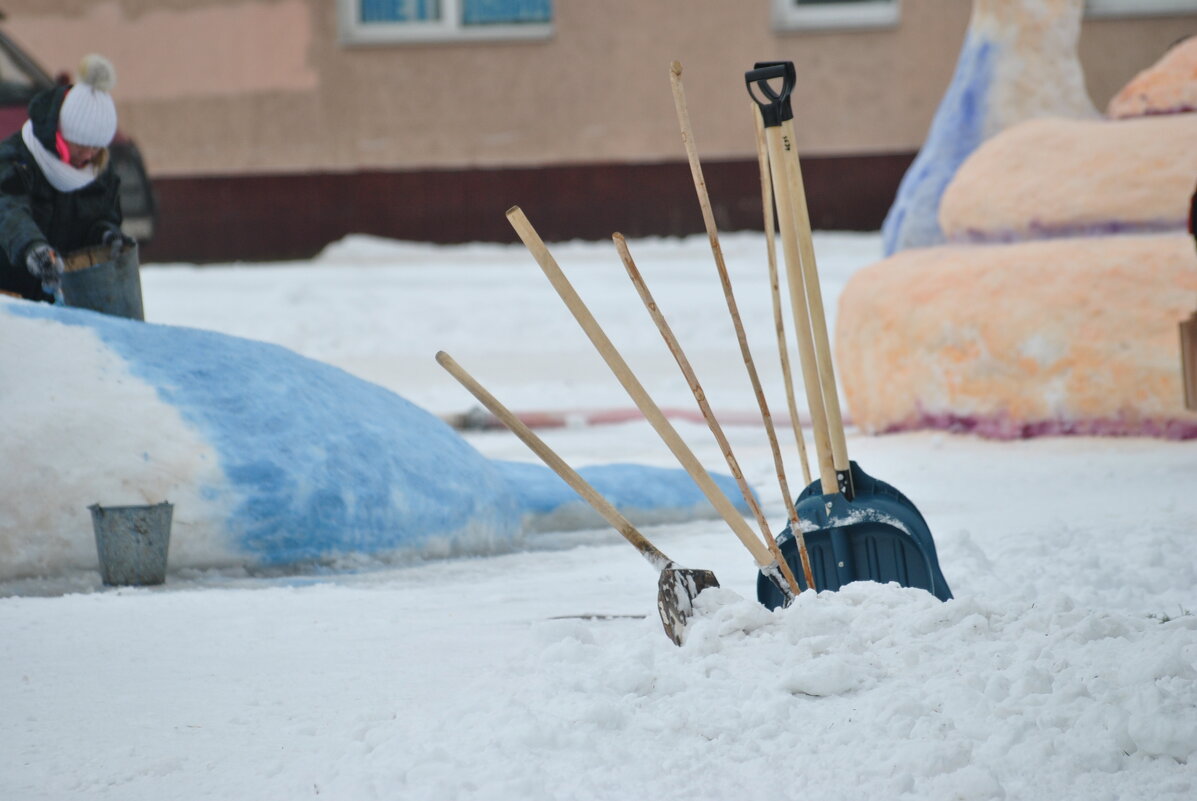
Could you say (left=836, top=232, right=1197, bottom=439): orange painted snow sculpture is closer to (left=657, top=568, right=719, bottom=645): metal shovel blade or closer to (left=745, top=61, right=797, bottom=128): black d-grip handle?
(left=745, top=61, right=797, bottom=128): black d-grip handle

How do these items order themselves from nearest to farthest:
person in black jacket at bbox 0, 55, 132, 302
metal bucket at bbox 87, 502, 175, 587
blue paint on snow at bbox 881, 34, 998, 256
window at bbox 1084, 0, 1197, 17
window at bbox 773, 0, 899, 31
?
metal bucket at bbox 87, 502, 175, 587
person in black jacket at bbox 0, 55, 132, 302
blue paint on snow at bbox 881, 34, 998, 256
window at bbox 1084, 0, 1197, 17
window at bbox 773, 0, 899, 31

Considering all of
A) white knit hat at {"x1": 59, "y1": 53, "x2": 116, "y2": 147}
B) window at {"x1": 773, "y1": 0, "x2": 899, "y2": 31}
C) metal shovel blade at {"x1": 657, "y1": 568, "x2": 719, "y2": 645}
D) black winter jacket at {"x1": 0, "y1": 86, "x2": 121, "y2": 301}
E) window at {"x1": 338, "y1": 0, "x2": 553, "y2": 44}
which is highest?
window at {"x1": 338, "y1": 0, "x2": 553, "y2": 44}

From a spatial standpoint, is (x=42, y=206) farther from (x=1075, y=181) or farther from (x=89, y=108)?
(x=1075, y=181)

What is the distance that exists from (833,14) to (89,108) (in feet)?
21.9

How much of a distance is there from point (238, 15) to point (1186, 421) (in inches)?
282

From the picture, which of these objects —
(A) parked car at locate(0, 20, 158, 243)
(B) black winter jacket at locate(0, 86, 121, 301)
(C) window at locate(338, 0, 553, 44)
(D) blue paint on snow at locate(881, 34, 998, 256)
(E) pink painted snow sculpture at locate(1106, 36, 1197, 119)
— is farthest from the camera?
(C) window at locate(338, 0, 553, 44)

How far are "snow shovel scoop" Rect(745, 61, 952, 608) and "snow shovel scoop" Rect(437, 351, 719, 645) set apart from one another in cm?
24

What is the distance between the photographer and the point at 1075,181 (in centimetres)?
498

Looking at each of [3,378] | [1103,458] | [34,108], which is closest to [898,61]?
[1103,458]

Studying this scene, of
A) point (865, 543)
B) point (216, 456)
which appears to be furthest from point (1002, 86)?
point (216, 456)

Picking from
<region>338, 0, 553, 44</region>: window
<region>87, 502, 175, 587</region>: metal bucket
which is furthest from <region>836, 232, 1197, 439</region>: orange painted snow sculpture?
<region>338, 0, 553, 44</region>: window

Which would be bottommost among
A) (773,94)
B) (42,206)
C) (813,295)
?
(813,295)

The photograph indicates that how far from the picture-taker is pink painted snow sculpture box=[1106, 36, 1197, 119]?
5207 mm

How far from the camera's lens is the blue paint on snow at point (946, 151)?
5648mm
